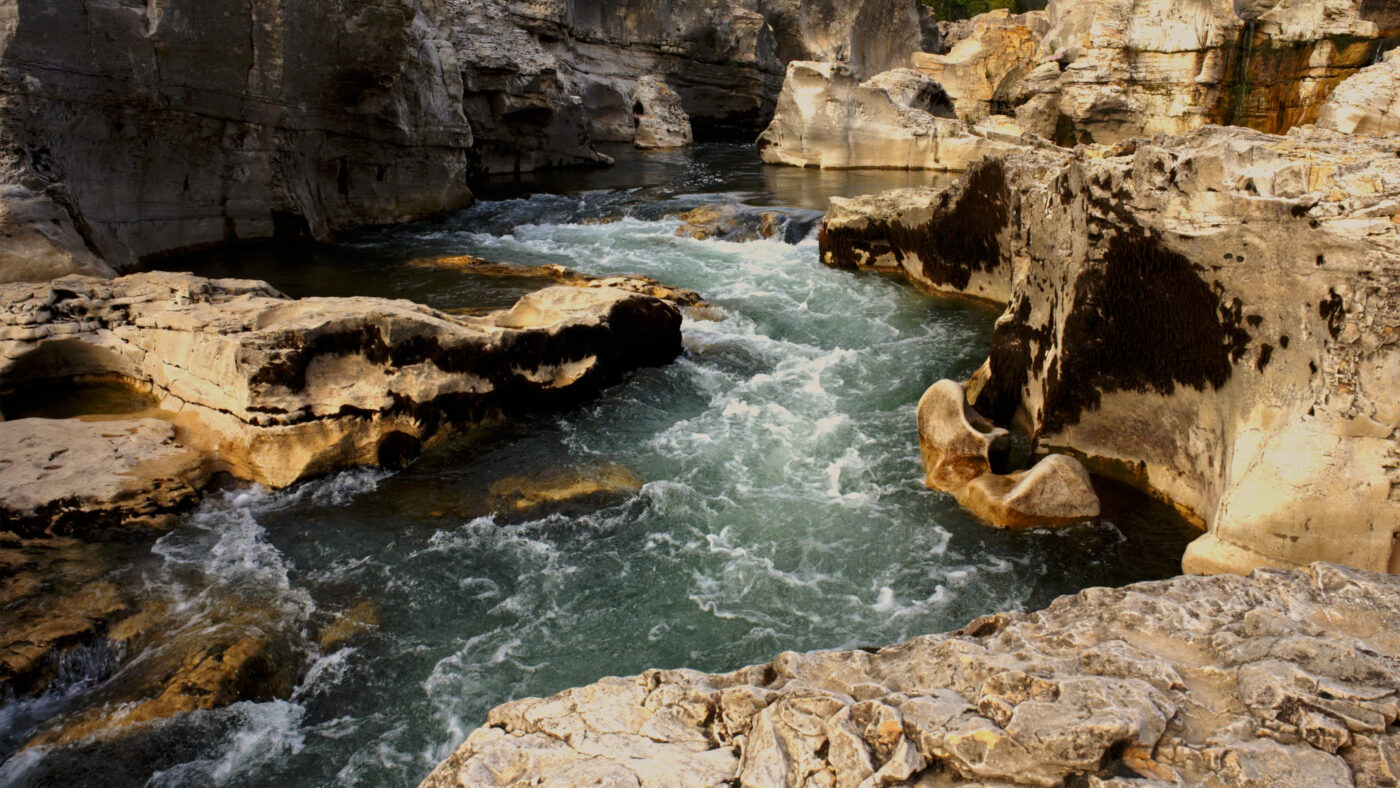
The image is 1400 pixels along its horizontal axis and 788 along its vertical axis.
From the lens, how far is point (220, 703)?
4.48m

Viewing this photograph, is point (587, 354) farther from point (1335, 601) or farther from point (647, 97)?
point (647, 97)

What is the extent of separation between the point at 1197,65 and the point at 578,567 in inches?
827

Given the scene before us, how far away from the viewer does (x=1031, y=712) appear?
2.73 metres

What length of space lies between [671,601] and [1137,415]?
371 centimetres

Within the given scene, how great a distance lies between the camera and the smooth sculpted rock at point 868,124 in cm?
2352

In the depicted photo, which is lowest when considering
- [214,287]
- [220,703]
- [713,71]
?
[220,703]

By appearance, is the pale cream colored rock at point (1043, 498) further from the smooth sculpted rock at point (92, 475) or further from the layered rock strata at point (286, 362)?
the smooth sculpted rock at point (92, 475)

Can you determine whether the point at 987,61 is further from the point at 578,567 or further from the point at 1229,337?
the point at 578,567

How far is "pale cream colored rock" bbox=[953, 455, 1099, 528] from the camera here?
20.2 feet

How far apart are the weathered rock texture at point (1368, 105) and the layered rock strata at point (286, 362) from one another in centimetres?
1309

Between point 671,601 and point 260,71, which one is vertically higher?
point 260,71

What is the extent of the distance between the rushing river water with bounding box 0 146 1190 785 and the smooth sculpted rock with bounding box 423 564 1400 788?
1.36 metres

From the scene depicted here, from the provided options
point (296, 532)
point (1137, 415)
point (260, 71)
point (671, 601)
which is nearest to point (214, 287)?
point (296, 532)

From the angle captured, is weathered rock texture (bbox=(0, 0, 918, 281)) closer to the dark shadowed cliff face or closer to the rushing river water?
the dark shadowed cliff face
